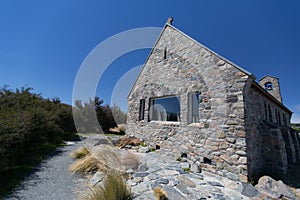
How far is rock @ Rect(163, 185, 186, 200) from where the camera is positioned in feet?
8.30

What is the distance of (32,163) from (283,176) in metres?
8.64

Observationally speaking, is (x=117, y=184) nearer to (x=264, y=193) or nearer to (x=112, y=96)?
(x=264, y=193)

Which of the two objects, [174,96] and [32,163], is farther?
[174,96]

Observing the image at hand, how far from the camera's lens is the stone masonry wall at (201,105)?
152 inches

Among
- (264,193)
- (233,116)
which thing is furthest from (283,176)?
(233,116)

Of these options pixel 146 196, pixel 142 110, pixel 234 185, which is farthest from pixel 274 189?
pixel 142 110

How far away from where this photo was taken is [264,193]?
2848mm

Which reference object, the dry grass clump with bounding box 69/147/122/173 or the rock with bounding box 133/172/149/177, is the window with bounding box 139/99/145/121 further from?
the rock with bounding box 133/172/149/177

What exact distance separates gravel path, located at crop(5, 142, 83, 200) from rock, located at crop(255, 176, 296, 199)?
14.0 feet

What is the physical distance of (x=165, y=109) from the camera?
22.6ft

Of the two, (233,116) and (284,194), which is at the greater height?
(233,116)

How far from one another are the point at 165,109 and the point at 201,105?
7.79 feet

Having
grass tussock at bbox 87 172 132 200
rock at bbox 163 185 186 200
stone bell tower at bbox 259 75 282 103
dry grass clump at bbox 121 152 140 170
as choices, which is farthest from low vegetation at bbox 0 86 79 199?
stone bell tower at bbox 259 75 282 103

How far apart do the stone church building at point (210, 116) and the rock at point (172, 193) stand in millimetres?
1804
